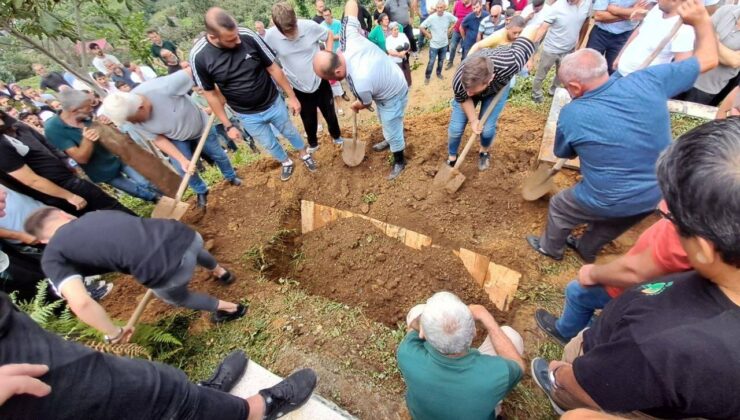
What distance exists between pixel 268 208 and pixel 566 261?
132 inches

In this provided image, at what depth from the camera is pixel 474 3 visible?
23.4ft

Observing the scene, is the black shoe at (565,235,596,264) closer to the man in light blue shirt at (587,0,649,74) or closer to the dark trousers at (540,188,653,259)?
the dark trousers at (540,188,653,259)

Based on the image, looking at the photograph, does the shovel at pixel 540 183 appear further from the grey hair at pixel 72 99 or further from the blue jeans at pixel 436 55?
the grey hair at pixel 72 99

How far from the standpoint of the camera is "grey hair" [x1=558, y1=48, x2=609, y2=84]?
225 centimetres

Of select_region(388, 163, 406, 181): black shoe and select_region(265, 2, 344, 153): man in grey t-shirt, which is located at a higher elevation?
select_region(265, 2, 344, 153): man in grey t-shirt

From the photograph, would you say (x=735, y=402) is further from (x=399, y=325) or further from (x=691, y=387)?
(x=399, y=325)

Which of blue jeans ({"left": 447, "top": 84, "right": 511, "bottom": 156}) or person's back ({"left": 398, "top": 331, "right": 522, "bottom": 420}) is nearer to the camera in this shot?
person's back ({"left": 398, "top": 331, "right": 522, "bottom": 420})

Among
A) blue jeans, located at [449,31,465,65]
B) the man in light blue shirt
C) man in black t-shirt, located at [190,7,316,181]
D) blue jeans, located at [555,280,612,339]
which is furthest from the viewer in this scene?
blue jeans, located at [449,31,465,65]

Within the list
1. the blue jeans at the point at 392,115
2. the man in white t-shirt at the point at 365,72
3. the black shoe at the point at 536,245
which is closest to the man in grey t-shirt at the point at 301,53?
the man in white t-shirt at the point at 365,72

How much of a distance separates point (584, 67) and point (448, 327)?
A: 78.2 inches

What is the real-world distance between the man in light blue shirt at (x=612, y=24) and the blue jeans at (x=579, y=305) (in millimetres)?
4101

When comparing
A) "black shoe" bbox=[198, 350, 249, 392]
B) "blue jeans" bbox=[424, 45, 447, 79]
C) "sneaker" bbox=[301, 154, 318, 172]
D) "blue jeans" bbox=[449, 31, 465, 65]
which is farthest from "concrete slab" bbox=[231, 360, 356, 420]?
"blue jeans" bbox=[449, 31, 465, 65]

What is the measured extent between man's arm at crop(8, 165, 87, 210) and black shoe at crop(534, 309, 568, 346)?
4411 millimetres

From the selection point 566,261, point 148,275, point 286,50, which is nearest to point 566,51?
point 566,261
